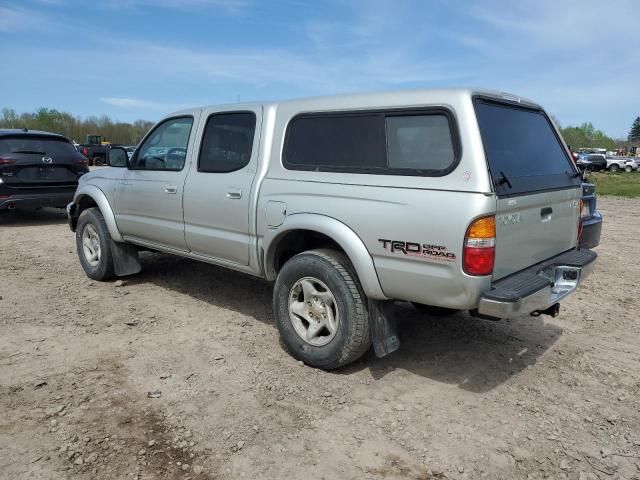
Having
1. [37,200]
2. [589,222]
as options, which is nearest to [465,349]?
[589,222]

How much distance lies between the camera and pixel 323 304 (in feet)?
12.4

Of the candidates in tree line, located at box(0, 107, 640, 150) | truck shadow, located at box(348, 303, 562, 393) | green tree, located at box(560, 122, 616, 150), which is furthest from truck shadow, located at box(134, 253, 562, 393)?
green tree, located at box(560, 122, 616, 150)

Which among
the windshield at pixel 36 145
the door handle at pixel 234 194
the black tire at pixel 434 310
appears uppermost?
the windshield at pixel 36 145

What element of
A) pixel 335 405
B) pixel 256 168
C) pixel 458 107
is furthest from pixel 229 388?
pixel 458 107

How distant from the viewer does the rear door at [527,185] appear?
3158mm

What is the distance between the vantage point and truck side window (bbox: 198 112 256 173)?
437cm

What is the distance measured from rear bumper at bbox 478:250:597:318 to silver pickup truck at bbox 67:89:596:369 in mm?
12

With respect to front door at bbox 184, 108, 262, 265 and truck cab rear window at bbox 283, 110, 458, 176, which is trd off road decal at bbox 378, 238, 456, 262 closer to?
truck cab rear window at bbox 283, 110, 458, 176

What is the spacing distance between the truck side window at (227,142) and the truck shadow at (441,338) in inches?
58.1

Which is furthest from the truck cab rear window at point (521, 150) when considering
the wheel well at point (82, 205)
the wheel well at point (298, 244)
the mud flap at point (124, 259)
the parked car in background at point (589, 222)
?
the wheel well at point (82, 205)

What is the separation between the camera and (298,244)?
412 cm

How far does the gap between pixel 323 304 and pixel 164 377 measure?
4.07ft

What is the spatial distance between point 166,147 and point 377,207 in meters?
2.73

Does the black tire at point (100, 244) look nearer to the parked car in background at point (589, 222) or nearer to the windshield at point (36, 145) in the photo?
the windshield at point (36, 145)
